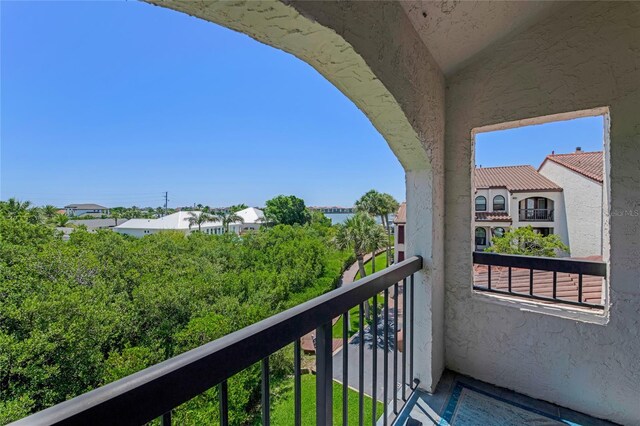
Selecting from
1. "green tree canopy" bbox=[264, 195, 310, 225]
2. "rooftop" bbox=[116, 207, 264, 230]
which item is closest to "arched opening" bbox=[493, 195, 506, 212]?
"green tree canopy" bbox=[264, 195, 310, 225]

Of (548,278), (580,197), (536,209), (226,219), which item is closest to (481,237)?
(536,209)

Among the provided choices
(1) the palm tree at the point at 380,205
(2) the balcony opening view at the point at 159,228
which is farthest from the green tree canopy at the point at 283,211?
(1) the palm tree at the point at 380,205

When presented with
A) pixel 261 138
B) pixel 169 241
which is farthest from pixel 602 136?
pixel 261 138

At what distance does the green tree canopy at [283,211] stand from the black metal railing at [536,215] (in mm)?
31570

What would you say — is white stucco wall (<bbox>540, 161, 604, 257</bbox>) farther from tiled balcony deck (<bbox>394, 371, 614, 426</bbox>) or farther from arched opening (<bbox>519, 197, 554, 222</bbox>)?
tiled balcony deck (<bbox>394, 371, 614, 426</bbox>)

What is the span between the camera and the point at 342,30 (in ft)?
3.02

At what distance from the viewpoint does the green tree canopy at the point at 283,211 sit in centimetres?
4025

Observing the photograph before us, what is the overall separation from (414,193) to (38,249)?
791 inches

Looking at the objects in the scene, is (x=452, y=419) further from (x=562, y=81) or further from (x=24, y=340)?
(x=24, y=340)

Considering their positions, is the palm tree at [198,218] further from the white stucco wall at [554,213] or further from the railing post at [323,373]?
the railing post at [323,373]

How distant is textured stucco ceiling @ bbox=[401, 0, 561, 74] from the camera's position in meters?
1.39

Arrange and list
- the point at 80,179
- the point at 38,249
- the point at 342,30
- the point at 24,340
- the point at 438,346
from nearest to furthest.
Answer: the point at 342,30 < the point at 438,346 < the point at 24,340 < the point at 38,249 < the point at 80,179

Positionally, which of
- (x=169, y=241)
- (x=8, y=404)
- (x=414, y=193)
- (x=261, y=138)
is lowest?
(x=8, y=404)

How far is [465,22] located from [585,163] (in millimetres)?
7247
